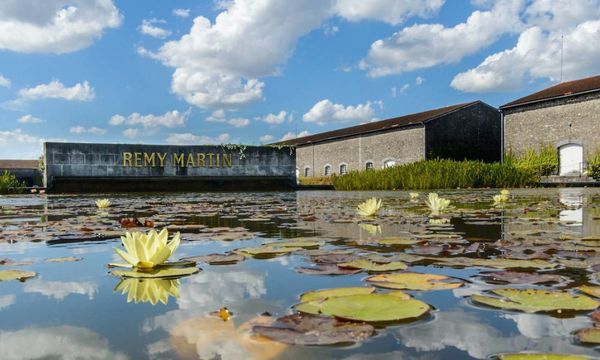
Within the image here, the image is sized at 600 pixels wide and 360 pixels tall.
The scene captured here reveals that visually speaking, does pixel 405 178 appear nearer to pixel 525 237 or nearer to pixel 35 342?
pixel 525 237

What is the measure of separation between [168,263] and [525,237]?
174 centimetres

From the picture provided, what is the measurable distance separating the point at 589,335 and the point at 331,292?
1.74 ft

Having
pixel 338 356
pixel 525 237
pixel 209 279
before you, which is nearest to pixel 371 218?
pixel 525 237

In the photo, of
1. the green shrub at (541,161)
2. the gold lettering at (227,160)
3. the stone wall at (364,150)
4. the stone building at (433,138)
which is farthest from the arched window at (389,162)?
the gold lettering at (227,160)

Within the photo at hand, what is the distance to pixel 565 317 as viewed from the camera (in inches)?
37.4

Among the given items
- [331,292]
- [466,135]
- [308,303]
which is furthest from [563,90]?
[308,303]

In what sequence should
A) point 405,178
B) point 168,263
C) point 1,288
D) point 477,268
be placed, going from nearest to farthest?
1. point 1,288
2. point 477,268
3. point 168,263
4. point 405,178

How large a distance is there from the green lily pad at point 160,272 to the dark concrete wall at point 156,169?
16.1m

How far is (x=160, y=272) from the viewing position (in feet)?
4.90

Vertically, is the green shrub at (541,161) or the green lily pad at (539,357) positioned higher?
the green shrub at (541,161)

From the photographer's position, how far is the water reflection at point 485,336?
0.78 m

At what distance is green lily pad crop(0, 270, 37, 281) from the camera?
1464 millimetres

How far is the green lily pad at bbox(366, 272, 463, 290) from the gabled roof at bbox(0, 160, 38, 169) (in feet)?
168

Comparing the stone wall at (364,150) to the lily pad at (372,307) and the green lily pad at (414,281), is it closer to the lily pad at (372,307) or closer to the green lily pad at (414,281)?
the green lily pad at (414,281)
